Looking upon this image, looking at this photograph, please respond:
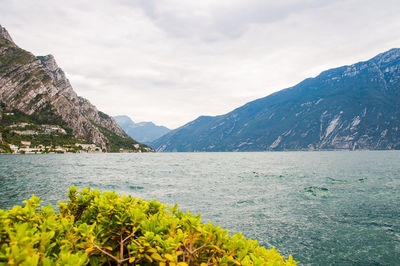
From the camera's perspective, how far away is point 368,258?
11.9 metres

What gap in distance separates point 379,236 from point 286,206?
27.8ft

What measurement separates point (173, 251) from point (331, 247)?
1368cm

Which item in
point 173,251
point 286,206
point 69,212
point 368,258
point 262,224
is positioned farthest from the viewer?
point 286,206

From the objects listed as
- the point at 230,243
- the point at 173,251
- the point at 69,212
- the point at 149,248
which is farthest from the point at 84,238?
the point at 69,212

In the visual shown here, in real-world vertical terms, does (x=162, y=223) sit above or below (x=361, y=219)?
above

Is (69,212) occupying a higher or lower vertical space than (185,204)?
higher

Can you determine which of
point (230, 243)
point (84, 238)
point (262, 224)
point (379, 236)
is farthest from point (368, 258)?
point (84, 238)

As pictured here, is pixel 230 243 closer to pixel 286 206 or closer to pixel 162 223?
pixel 162 223

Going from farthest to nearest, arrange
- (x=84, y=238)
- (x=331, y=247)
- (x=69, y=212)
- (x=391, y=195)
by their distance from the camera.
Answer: (x=391, y=195), (x=331, y=247), (x=69, y=212), (x=84, y=238)

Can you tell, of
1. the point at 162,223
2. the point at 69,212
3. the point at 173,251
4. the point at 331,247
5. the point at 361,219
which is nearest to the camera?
the point at 173,251

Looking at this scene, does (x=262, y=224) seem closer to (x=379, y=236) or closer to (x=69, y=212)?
(x=379, y=236)

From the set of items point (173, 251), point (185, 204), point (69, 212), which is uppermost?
point (173, 251)

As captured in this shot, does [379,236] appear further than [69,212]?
Yes

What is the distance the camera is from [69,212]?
681cm
